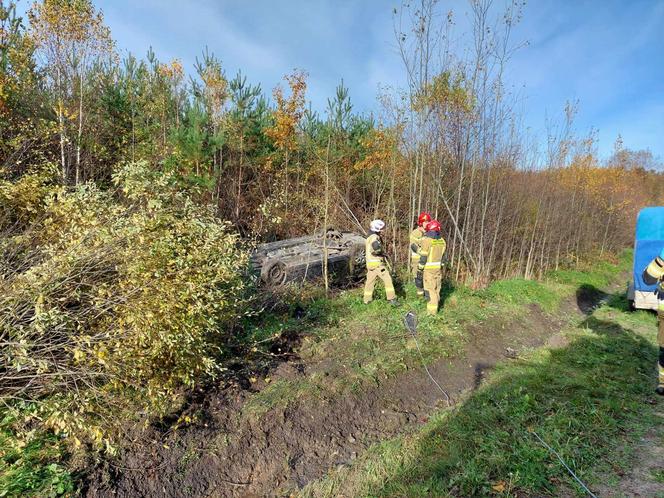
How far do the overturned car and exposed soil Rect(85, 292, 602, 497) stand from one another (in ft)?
10.8

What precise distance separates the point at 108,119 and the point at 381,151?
26.5ft

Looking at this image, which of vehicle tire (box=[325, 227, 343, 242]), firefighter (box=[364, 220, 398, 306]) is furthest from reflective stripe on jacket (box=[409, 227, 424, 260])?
vehicle tire (box=[325, 227, 343, 242])

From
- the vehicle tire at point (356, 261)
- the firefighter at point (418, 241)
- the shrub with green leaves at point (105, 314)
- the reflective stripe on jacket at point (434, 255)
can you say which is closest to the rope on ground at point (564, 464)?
the shrub with green leaves at point (105, 314)

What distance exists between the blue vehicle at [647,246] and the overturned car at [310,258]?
6.42 metres

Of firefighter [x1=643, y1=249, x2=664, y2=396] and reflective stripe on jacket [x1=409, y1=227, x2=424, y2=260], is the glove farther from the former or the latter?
firefighter [x1=643, y1=249, x2=664, y2=396]

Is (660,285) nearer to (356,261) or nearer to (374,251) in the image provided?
(374,251)

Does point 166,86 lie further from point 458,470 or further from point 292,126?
point 458,470

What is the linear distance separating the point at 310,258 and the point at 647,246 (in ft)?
25.2

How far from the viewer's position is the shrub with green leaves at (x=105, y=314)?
3.41 m

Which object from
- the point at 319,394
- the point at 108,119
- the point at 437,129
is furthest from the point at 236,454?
the point at 108,119

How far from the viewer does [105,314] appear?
3.90 meters

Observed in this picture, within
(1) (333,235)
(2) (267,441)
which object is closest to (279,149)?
(1) (333,235)

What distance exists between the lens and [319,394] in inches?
190

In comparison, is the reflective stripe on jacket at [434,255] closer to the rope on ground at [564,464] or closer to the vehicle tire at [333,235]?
the vehicle tire at [333,235]
